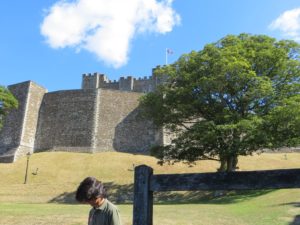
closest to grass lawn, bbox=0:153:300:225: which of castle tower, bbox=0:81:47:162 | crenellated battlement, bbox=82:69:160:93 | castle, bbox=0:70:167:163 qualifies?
castle, bbox=0:70:167:163

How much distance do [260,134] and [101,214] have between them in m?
20.0

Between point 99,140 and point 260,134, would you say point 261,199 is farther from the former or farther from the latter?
point 99,140

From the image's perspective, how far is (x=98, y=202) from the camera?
3750 mm

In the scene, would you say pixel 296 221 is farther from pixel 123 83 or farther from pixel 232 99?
pixel 123 83

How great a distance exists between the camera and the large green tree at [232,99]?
23406 mm

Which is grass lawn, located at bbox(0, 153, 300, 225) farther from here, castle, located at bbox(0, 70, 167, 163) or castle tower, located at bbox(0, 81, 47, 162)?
castle tower, located at bbox(0, 81, 47, 162)

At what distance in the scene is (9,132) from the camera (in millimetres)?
45500

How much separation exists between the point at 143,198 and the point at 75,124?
139 ft

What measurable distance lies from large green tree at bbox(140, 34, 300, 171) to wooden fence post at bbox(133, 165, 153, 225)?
1862 cm

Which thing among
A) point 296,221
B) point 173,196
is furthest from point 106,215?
point 173,196

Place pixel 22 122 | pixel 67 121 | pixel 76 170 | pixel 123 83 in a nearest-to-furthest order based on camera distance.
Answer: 1. pixel 76 170
2. pixel 22 122
3. pixel 67 121
4. pixel 123 83

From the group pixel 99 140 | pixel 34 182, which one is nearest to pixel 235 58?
pixel 34 182

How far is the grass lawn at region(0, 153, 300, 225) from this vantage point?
1247cm

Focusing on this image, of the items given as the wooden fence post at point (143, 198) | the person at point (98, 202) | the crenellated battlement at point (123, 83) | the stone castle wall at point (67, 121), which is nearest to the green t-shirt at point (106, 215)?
the person at point (98, 202)
